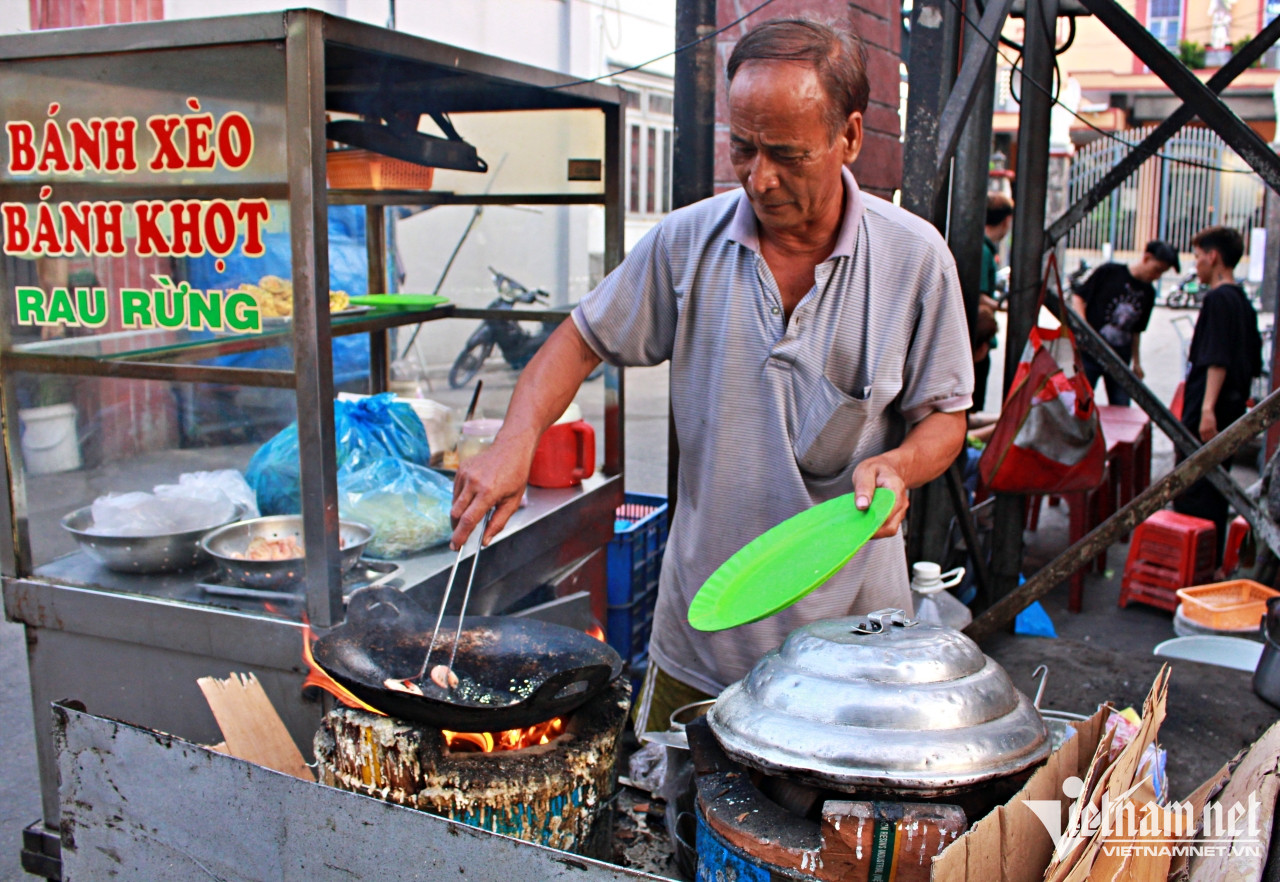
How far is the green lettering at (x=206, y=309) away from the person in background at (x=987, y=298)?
235cm

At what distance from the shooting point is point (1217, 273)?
615 cm

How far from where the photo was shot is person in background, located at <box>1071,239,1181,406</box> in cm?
721

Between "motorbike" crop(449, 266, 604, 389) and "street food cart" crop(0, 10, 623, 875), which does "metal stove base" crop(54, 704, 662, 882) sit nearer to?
"street food cart" crop(0, 10, 623, 875)

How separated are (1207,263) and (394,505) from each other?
5.29m

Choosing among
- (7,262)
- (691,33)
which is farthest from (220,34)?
(691,33)

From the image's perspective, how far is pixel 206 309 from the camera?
8.25 feet

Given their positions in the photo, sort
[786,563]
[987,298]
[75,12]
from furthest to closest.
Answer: [75,12], [987,298], [786,563]

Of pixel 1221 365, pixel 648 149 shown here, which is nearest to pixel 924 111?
pixel 1221 365

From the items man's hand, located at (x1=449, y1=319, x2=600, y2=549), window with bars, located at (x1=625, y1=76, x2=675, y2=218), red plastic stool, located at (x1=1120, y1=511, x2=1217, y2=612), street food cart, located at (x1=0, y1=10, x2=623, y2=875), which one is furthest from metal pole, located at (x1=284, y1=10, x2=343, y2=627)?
window with bars, located at (x1=625, y1=76, x2=675, y2=218)

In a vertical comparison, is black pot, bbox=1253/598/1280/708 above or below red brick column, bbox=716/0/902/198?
below

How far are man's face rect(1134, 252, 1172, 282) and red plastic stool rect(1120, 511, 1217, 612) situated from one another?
2.43 meters

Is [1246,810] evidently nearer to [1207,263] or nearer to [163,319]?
[163,319]

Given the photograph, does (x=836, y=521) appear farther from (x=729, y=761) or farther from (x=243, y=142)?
(x=243, y=142)

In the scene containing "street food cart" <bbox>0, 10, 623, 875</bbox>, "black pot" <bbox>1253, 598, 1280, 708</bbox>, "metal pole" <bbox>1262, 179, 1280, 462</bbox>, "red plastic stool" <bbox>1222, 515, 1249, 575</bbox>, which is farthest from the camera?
"metal pole" <bbox>1262, 179, 1280, 462</bbox>
